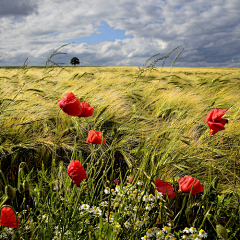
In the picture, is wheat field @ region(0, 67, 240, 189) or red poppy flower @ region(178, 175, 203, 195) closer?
red poppy flower @ region(178, 175, 203, 195)

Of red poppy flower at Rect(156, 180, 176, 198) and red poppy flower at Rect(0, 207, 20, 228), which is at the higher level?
red poppy flower at Rect(0, 207, 20, 228)

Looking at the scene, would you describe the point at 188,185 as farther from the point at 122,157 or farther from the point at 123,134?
the point at 123,134

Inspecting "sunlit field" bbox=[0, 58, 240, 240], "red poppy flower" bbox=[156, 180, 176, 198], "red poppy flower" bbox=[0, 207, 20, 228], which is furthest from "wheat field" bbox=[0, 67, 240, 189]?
"red poppy flower" bbox=[0, 207, 20, 228]

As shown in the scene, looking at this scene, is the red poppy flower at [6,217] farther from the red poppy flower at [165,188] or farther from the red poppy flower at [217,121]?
the red poppy flower at [217,121]

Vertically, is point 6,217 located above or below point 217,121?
below

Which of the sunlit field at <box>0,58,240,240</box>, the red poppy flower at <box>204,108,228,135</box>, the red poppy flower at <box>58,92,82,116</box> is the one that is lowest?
the sunlit field at <box>0,58,240,240</box>

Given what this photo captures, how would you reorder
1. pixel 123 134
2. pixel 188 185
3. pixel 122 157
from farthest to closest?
pixel 123 134, pixel 122 157, pixel 188 185

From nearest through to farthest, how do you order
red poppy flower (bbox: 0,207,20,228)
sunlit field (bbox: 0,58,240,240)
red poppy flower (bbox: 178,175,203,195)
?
red poppy flower (bbox: 0,207,20,228)
red poppy flower (bbox: 178,175,203,195)
sunlit field (bbox: 0,58,240,240)

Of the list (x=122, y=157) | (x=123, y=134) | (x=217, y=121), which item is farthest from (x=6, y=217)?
(x=123, y=134)

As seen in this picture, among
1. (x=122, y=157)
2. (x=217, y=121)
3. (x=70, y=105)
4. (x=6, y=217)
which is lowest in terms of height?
(x=122, y=157)

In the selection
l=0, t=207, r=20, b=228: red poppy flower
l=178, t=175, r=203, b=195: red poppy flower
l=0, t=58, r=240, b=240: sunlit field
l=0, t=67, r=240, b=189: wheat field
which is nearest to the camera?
l=0, t=207, r=20, b=228: red poppy flower

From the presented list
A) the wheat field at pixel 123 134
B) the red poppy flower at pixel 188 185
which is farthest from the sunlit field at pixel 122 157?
the red poppy flower at pixel 188 185

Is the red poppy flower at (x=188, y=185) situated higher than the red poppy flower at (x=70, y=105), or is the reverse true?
the red poppy flower at (x=70, y=105)

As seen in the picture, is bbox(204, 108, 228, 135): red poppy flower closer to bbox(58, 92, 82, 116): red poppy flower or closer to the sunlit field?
the sunlit field
